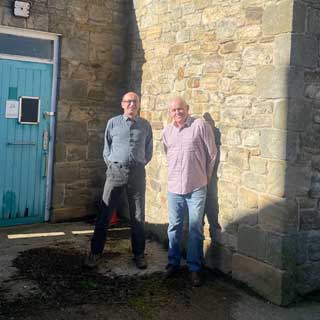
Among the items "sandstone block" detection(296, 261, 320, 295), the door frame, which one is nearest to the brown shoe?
"sandstone block" detection(296, 261, 320, 295)

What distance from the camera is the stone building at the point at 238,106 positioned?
12.7 ft

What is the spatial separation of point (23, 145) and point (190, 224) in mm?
2748

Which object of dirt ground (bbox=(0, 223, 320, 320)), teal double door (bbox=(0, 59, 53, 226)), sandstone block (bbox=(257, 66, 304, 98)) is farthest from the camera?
teal double door (bbox=(0, 59, 53, 226))

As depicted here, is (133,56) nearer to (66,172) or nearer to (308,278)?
(66,172)

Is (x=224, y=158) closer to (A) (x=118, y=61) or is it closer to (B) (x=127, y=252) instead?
(B) (x=127, y=252)

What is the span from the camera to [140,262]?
4.60 metres

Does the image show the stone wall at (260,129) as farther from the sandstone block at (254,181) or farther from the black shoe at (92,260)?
the black shoe at (92,260)

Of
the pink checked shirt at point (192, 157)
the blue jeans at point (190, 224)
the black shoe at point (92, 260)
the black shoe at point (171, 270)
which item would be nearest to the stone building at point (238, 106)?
the pink checked shirt at point (192, 157)

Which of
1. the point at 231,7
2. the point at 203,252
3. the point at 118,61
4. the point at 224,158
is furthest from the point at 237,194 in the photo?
the point at 118,61

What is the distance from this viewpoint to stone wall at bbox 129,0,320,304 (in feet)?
12.7

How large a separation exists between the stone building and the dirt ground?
0.22 metres

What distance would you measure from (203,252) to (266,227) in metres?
1.00

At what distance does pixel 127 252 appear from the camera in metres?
5.07

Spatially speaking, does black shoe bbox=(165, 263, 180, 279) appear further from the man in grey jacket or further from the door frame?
the door frame
